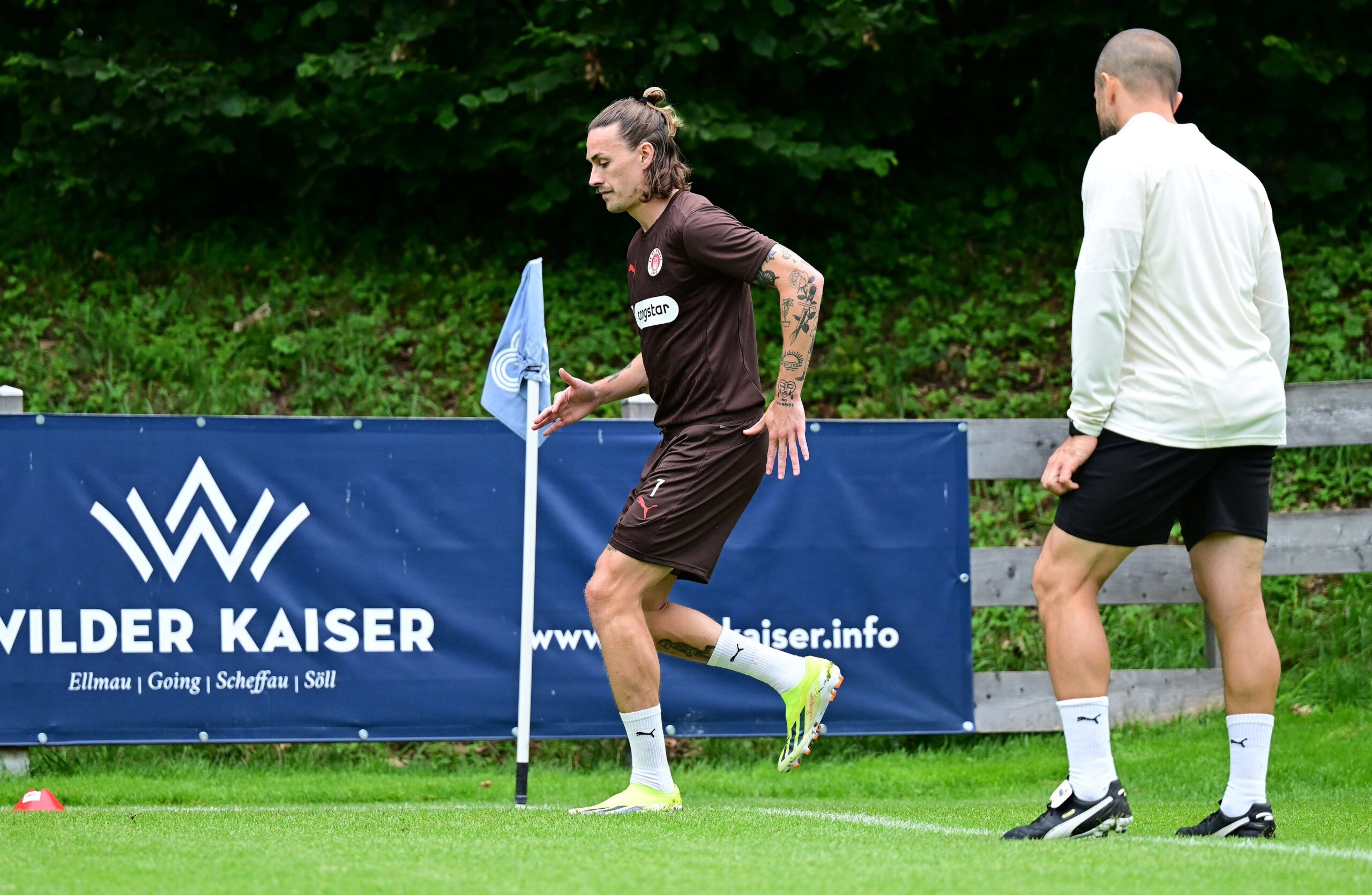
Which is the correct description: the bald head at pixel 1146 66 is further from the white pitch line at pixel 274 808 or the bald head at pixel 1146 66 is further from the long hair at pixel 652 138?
the white pitch line at pixel 274 808

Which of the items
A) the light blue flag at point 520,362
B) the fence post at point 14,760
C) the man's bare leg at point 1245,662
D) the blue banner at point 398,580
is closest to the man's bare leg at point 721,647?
the light blue flag at point 520,362

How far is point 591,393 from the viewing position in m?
5.16

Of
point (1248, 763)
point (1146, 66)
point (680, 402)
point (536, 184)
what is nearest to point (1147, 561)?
point (1248, 763)

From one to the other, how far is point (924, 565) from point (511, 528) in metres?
1.89

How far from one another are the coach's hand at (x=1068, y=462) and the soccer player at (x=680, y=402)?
828 millimetres

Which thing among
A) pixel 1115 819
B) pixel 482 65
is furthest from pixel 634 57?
pixel 1115 819

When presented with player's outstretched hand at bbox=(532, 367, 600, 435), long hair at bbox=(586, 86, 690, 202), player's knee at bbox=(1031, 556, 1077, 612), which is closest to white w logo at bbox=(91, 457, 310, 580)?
player's outstretched hand at bbox=(532, 367, 600, 435)

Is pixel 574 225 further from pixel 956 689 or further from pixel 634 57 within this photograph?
pixel 956 689

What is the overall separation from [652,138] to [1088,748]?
2.37 m

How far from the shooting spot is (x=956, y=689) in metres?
6.64

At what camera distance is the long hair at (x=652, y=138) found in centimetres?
475

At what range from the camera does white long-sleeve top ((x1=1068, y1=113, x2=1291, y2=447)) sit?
3.74 meters

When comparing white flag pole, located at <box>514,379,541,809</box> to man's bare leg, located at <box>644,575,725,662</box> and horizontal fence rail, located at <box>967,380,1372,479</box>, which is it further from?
horizontal fence rail, located at <box>967,380,1372,479</box>

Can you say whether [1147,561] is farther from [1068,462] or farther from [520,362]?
[1068,462]
